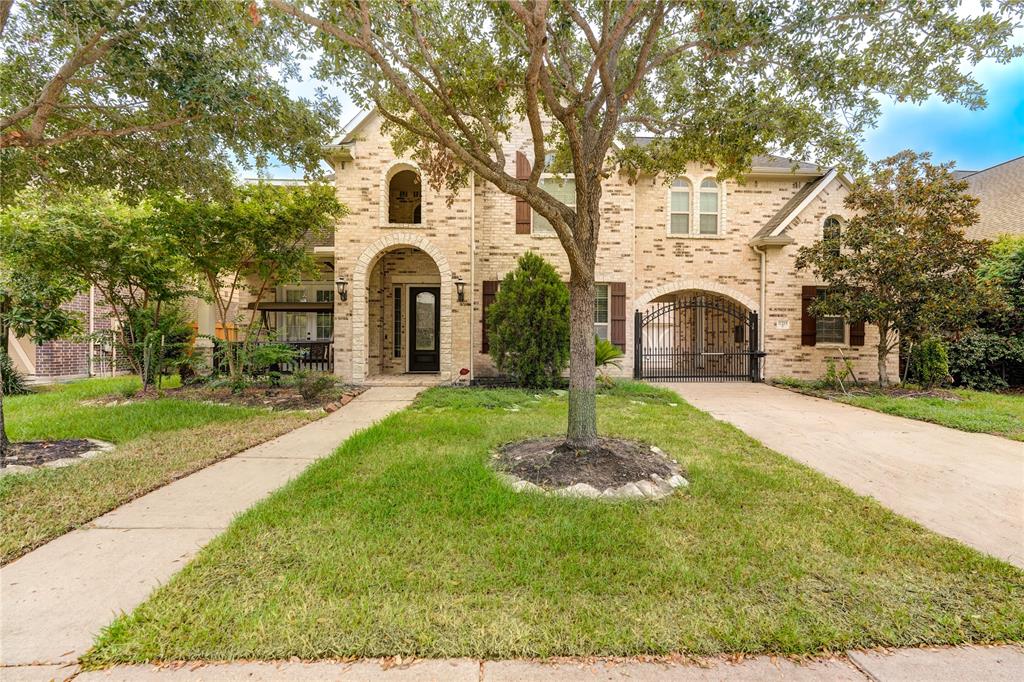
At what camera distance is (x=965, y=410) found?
23.5 ft

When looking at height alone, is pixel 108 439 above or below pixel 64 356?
below

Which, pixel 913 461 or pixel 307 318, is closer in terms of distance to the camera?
pixel 913 461

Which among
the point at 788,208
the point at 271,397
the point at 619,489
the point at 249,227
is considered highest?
the point at 788,208

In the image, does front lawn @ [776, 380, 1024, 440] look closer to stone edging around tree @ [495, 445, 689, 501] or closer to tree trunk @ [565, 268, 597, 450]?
stone edging around tree @ [495, 445, 689, 501]

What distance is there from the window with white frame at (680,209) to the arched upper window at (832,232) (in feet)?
10.4

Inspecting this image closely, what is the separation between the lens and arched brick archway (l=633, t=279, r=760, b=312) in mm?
11297

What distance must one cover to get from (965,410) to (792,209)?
5.83 meters

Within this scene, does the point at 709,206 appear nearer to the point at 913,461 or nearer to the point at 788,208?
the point at 788,208

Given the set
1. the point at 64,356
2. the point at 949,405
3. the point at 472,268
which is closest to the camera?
the point at 949,405

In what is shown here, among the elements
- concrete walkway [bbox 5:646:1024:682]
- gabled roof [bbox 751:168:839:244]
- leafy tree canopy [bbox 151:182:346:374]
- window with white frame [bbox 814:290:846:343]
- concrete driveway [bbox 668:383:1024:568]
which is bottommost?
concrete walkway [bbox 5:646:1024:682]

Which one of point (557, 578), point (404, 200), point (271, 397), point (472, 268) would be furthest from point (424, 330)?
point (557, 578)

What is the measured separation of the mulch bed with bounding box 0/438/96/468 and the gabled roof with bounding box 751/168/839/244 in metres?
13.2

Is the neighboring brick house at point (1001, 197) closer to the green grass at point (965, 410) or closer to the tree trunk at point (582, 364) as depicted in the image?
the green grass at point (965, 410)

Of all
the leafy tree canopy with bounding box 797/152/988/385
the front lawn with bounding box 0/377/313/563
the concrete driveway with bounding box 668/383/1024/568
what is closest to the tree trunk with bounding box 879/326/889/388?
the leafy tree canopy with bounding box 797/152/988/385
